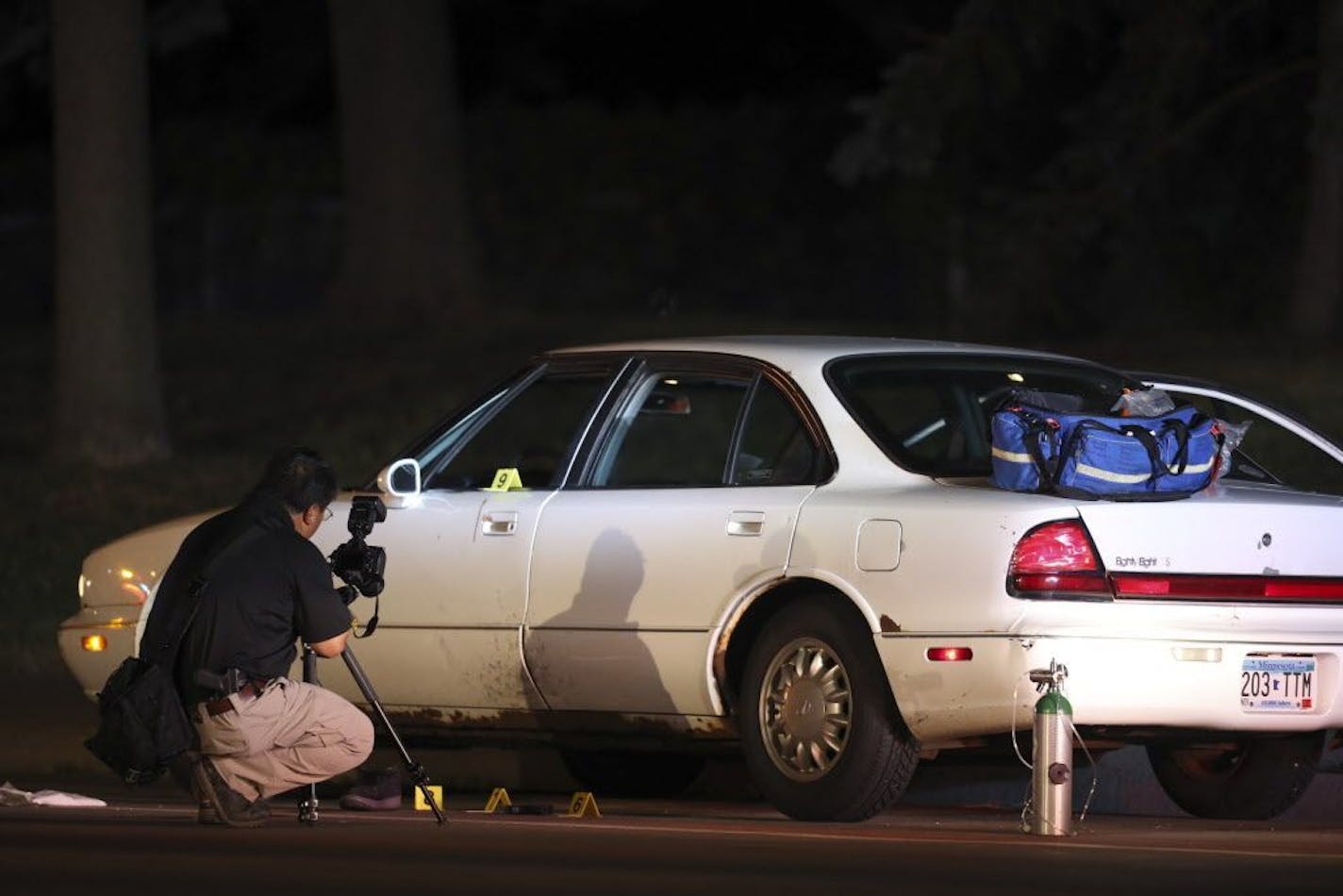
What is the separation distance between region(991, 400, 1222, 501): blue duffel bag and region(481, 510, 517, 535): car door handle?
1.84 meters

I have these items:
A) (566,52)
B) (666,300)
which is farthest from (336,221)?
(666,300)

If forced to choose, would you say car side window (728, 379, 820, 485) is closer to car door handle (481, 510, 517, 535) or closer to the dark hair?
car door handle (481, 510, 517, 535)

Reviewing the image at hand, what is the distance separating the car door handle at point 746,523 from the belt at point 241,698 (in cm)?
153

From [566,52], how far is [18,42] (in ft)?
41.9

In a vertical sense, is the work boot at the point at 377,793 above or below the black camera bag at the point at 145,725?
below

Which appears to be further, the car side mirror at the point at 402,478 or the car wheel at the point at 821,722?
the car side mirror at the point at 402,478

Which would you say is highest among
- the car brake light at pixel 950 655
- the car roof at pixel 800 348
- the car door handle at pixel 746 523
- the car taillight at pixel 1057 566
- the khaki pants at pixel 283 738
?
the car roof at pixel 800 348

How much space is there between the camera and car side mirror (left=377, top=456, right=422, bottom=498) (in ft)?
34.5

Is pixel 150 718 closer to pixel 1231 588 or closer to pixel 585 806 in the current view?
pixel 585 806

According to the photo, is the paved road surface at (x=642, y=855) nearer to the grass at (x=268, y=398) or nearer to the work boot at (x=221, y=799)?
the work boot at (x=221, y=799)

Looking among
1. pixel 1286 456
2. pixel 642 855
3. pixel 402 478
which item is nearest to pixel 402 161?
pixel 1286 456

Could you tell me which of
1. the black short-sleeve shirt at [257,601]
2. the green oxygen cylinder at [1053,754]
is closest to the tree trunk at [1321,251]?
the green oxygen cylinder at [1053,754]

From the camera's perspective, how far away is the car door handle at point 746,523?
9602 mm

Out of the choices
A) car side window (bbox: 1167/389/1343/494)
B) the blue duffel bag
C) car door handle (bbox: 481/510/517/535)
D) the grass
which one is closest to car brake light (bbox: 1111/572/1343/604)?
the blue duffel bag
